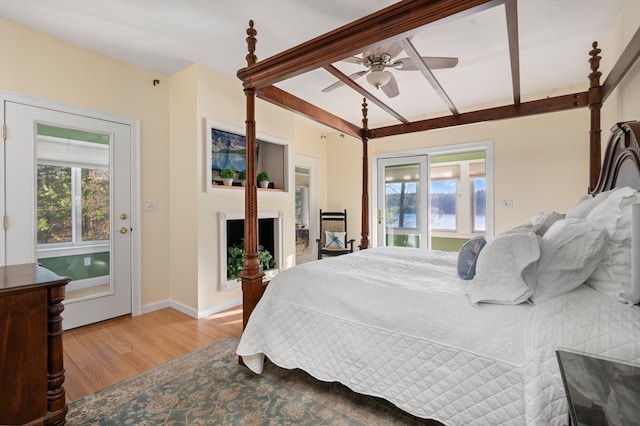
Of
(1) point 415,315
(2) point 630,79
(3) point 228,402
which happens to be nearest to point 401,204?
(2) point 630,79

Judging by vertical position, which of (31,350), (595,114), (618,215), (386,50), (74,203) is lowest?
(31,350)

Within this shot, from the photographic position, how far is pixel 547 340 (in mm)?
1033

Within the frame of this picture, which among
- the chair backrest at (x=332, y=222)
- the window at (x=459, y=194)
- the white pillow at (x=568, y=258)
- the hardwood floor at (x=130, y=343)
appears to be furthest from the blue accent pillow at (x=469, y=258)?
the window at (x=459, y=194)

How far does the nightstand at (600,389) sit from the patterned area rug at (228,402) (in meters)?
0.93

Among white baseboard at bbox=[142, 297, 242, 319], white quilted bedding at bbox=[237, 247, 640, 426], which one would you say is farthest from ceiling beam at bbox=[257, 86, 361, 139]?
white baseboard at bbox=[142, 297, 242, 319]

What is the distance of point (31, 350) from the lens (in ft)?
4.50

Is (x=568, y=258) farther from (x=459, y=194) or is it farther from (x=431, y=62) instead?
(x=459, y=194)

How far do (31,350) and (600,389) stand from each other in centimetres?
213

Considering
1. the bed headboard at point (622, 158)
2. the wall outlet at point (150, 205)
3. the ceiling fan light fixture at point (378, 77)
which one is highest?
the ceiling fan light fixture at point (378, 77)

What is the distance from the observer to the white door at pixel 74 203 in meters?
2.38

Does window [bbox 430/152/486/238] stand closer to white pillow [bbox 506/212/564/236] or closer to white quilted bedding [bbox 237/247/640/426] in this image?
white pillow [bbox 506/212/564/236]

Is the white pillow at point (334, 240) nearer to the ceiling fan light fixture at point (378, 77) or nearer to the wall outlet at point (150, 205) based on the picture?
the wall outlet at point (150, 205)

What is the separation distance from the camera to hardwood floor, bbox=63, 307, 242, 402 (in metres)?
1.97

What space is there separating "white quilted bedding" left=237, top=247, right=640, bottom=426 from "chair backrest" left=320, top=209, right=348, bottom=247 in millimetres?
3102
